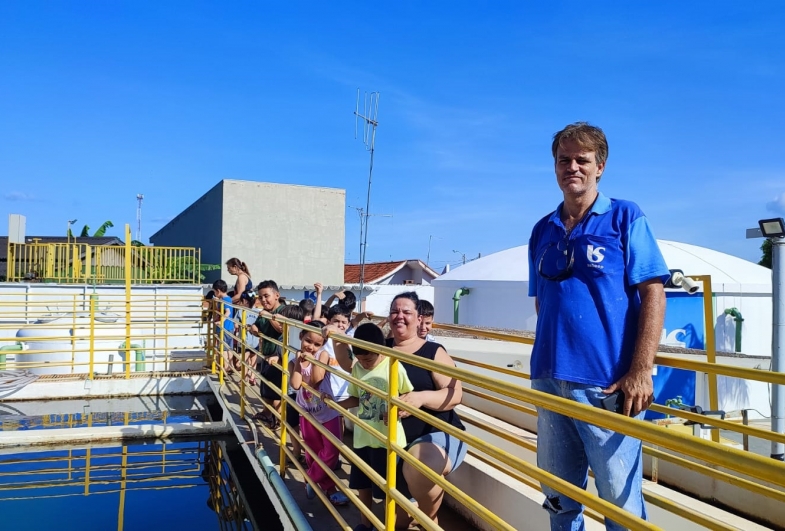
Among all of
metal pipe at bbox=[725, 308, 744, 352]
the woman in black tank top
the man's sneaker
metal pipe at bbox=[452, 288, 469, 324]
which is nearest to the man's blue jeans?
the woman in black tank top

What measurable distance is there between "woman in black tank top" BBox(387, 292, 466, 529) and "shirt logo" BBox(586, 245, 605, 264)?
1.26 m

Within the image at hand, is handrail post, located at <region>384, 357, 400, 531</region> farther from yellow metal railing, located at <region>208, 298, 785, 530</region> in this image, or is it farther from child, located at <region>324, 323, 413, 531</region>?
child, located at <region>324, 323, 413, 531</region>

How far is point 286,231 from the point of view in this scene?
89.8ft

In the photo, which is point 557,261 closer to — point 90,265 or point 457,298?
point 457,298

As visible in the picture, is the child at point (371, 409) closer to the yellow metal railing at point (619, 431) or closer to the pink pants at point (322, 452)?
the yellow metal railing at point (619, 431)

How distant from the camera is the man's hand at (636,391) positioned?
6.23 feet

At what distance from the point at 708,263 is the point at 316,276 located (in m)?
16.1

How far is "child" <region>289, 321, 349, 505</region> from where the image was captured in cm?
415

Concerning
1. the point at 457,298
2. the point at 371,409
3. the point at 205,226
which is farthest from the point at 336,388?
the point at 205,226

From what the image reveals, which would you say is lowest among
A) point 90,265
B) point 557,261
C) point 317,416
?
point 317,416

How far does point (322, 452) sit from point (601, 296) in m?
2.80

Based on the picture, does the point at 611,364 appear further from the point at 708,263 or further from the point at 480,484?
the point at 708,263

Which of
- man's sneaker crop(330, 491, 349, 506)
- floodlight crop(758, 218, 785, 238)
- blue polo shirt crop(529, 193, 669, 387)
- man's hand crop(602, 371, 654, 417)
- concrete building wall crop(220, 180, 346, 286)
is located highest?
concrete building wall crop(220, 180, 346, 286)

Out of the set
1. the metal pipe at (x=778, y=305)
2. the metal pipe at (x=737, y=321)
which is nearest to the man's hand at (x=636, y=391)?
the metal pipe at (x=778, y=305)
